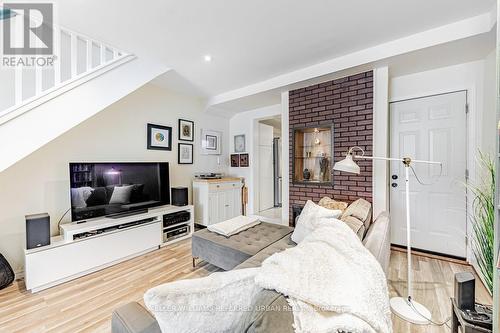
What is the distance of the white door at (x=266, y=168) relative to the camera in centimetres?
468

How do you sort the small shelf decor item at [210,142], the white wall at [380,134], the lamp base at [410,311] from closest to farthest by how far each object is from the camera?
1. the lamp base at [410,311]
2. the white wall at [380,134]
3. the small shelf decor item at [210,142]

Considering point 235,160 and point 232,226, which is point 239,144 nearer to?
point 235,160

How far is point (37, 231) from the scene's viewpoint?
2.01 metres

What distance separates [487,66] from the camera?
87.9 inches

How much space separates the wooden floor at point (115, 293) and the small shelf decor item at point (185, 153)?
1658 mm

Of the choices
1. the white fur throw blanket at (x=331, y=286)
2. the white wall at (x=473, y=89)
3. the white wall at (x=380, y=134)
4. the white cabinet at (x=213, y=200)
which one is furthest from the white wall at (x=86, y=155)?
the white wall at (x=473, y=89)

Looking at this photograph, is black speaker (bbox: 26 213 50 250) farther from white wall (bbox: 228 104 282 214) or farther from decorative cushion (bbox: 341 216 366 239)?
white wall (bbox: 228 104 282 214)

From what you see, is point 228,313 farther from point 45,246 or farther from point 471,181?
point 471,181

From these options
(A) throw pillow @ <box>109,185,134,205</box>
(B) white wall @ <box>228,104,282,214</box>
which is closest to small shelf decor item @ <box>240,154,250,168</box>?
(B) white wall @ <box>228,104,282,214</box>

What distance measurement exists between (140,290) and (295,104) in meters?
2.98

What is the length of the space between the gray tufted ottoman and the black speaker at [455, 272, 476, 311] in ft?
4.36

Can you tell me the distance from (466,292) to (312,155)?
226 cm

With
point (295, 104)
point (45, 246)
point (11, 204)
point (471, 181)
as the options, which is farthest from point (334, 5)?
point (11, 204)

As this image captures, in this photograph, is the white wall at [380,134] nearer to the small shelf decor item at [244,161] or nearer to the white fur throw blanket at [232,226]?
the white fur throw blanket at [232,226]
